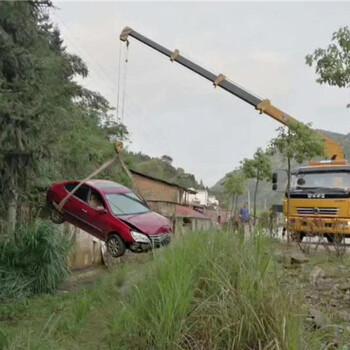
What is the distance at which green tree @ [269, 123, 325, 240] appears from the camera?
1123 centimetres

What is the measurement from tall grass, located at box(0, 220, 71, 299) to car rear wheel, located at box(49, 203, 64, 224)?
11.3ft

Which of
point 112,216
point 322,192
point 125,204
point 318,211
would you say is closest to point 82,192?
point 125,204

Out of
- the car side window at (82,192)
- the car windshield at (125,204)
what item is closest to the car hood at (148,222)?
the car windshield at (125,204)

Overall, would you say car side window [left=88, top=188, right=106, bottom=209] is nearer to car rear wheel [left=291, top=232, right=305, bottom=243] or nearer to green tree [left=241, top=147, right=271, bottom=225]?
car rear wheel [left=291, top=232, right=305, bottom=243]

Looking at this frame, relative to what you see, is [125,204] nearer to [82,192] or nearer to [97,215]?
[97,215]

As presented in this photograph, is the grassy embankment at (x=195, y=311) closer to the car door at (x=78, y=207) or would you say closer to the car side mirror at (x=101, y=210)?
the car side mirror at (x=101, y=210)

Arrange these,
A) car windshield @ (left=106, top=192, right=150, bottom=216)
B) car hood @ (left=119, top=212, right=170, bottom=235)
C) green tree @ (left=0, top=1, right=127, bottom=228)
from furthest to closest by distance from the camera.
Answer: car windshield @ (left=106, top=192, right=150, bottom=216)
car hood @ (left=119, top=212, right=170, bottom=235)
green tree @ (left=0, top=1, right=127, bottom=228)

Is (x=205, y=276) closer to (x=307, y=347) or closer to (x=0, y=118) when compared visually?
(x=307, y=347)

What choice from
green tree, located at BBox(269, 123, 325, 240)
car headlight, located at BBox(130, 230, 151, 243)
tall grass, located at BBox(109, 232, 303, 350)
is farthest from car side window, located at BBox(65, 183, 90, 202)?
tall grass, located at BBox(109, 232, 303, 350)

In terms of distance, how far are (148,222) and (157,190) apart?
2344 centimetres

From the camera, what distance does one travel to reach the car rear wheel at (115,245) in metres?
10.3

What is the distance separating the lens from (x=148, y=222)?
34.9 ft

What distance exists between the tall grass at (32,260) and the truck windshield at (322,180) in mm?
7589

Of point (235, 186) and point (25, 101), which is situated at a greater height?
point (25, 101)
